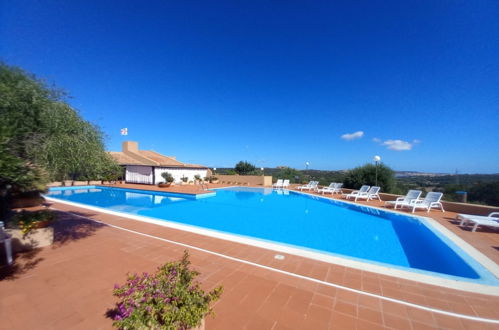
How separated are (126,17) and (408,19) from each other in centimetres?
1210

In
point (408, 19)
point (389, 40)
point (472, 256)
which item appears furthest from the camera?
point (389, 40)

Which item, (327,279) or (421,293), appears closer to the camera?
(421,293)

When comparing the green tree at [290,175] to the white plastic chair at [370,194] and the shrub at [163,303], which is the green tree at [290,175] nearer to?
the white plastic chair at [370,194]

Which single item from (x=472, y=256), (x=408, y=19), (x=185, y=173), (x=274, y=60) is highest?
(x=274, y=60)

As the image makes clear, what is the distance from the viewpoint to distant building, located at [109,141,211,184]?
59.7 feet

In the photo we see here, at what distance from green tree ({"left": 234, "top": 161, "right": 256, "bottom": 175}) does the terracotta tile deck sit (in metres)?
20.9

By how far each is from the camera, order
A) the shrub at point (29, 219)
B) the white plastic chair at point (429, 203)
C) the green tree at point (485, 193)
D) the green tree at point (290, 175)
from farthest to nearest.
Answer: the green tree at point (290, 175)
the green tree at point (485, 193)
the white plastic chair at point (429, 203)
the shrub at point (29, 219)

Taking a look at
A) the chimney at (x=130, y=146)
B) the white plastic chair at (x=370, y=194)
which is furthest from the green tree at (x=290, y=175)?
the chimney at (x=130, y=146)

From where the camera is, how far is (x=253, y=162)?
2605 centimetres

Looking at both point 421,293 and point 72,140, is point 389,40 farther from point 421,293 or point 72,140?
point 72,140

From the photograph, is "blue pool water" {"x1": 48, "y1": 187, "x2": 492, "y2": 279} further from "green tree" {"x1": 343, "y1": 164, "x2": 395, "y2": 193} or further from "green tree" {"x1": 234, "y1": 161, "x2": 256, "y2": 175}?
"green tree" {"x1": 234, "y1": 161, "x2": 256, "y2": 175}

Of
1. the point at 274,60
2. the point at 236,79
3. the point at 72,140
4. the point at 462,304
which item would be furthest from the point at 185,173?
the point at 462,304

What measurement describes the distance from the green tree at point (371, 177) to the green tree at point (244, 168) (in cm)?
1211

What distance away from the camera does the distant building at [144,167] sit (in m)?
18.2
